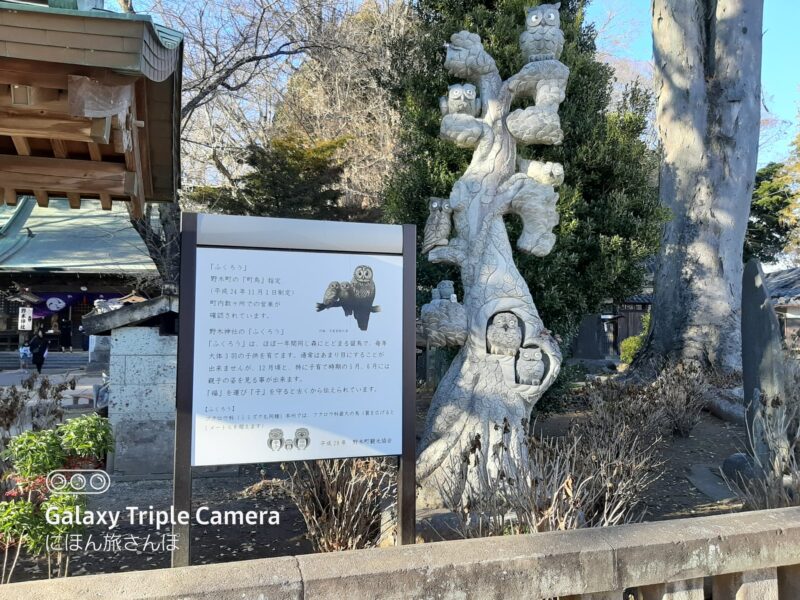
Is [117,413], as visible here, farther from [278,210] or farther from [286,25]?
[286,25]

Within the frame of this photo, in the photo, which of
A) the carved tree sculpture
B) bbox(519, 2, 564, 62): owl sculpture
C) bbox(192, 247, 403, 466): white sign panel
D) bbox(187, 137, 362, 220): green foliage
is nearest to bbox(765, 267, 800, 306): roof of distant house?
bbox(187, 137, 362, 220): green foliage

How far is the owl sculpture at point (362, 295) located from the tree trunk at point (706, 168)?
8504 millimetres

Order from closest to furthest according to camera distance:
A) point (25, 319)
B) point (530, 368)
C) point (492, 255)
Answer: point (530, 368) → point (492, 255) → point (25, 319)

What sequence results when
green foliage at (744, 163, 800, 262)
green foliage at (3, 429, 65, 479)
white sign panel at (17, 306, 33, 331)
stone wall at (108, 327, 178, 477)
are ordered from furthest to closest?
1. green foliage at (744, 163, 800, 262)
2. white sign panel at (17, 306, 33, 331)
3. stone wall at (108, 327, 178, 477)
4. green foliage at (3, 429, 65, 479)

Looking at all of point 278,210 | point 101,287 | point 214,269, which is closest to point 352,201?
point 278,210

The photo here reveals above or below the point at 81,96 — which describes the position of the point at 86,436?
below

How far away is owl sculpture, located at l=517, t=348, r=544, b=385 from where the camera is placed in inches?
174

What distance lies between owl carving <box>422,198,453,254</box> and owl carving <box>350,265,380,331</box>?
172 centimetres

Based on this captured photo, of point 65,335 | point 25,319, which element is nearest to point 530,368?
point 25,319

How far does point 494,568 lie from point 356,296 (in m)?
1.49

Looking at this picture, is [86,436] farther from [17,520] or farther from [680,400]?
[680,400]

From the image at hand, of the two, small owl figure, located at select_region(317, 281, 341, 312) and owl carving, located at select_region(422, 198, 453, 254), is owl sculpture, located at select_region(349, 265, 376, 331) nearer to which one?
small owl figure, located at select_region(317, 281, 341, 312)

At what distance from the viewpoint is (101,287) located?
1881 centimetres

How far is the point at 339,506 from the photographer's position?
12.1 feet
